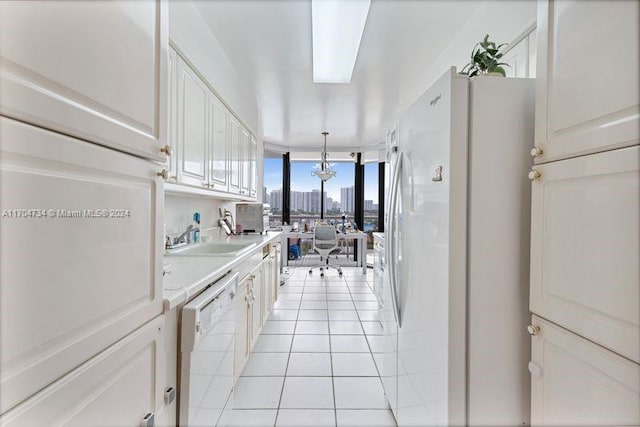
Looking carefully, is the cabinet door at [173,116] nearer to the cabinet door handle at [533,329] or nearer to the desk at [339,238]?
the cabinet door handle at [533,329]

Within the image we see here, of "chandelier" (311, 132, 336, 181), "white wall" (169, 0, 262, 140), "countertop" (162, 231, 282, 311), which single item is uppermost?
"white wall" (169, 0, 262, 140)

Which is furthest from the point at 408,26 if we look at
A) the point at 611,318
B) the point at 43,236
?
the point at 43,236

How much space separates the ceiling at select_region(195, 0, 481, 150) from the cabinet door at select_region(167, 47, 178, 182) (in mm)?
568

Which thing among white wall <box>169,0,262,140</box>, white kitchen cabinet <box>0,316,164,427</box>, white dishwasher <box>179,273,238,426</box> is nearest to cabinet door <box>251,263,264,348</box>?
white dishwasher <box>179,273,238,426</box>

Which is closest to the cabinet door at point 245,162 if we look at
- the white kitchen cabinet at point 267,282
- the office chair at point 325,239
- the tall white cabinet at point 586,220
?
the white kitchen cabinet at point 267,282

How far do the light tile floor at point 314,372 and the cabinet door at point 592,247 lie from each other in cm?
131

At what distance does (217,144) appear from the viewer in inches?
92.9

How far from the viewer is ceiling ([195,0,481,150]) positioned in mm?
1896

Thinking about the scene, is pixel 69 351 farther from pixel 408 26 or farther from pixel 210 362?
pixel 408 26

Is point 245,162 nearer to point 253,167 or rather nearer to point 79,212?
point 253,167

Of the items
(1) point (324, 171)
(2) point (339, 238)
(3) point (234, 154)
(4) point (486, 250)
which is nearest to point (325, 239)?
(2) point (339, 238)

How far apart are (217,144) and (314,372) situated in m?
1.93

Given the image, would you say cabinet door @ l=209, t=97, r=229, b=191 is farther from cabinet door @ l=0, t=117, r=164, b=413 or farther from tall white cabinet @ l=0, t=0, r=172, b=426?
cabinet door @ l=0, t=117, r=164, b=413

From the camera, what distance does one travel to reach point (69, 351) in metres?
0.57
